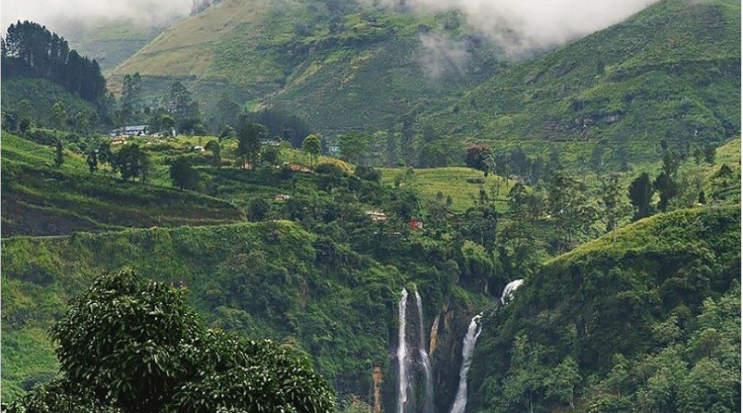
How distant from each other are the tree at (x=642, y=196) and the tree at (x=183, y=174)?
2516 centimetres

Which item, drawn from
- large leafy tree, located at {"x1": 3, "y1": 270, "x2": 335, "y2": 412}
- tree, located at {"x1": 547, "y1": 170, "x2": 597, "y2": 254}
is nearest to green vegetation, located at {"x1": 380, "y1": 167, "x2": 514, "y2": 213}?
tree, located at {"x1": 547, "y1": 170, "x2": 597, "y2": 254}

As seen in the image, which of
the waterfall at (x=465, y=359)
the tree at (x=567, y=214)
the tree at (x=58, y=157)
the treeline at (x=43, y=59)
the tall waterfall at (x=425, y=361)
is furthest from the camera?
the treeline at (x=43, y=59)

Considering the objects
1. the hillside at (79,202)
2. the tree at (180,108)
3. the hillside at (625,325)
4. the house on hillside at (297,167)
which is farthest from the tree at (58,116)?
the hillside at (625,325)

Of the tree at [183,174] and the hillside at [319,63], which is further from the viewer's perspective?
the hillside at [319,63]

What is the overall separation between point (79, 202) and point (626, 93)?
6622cm

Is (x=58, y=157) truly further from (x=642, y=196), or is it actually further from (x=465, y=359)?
(x=642, y=196)

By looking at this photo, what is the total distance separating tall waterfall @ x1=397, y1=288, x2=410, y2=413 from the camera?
60.1 metres

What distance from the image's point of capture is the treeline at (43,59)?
303 ft

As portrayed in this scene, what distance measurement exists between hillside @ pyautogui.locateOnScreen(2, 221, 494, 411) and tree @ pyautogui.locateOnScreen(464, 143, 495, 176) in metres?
24.8

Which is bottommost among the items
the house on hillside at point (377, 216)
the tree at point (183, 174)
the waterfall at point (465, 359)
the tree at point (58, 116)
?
the waterfall at point (465, 359)

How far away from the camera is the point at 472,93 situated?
137 metres

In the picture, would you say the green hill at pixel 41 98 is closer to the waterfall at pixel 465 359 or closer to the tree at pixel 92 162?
the tree at pixel 92 162

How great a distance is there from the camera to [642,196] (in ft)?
235

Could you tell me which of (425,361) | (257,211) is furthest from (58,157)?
(425,361)
